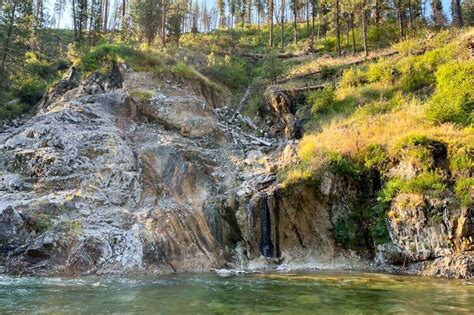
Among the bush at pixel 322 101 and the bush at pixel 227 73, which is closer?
the bush at pixel 322 101

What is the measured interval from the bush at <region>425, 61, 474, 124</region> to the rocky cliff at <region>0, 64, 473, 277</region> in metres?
5.78

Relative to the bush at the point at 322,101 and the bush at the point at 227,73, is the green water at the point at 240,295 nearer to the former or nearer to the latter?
the bush at the point at 322,101

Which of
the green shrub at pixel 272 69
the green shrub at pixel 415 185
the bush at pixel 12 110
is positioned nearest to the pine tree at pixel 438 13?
the green shrub at pixel 272 69

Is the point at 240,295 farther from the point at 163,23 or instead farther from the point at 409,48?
the point at 163,23

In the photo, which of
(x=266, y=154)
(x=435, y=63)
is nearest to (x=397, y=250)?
(x=266, y=154)

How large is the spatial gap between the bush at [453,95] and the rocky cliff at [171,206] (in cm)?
578

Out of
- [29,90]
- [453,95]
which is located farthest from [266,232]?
[29,90]

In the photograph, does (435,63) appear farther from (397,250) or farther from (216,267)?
(216,267)

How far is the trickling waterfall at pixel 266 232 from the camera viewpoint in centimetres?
1753

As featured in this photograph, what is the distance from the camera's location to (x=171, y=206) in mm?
18609

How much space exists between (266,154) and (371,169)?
6446 millimetres

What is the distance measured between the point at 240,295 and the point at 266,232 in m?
7.09

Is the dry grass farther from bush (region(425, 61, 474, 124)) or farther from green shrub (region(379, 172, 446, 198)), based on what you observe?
green shrub (region(379, 172, 446, 198))

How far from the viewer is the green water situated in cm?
911
